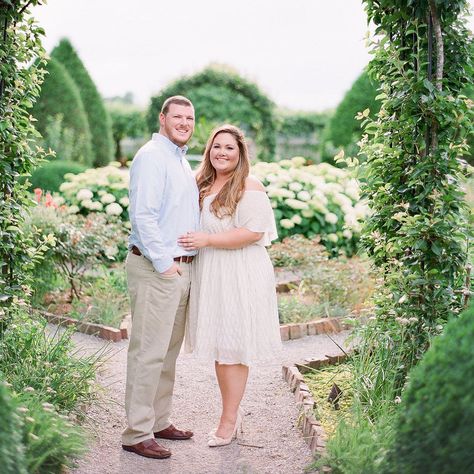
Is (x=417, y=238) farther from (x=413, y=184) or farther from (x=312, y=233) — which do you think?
(x=312, y=233)

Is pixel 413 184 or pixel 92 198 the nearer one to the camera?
pixel 413 184

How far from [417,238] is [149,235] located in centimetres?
156

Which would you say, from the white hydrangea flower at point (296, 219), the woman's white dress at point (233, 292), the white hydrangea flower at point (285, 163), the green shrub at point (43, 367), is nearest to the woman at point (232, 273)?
the woman's white dress at point (233, 292)

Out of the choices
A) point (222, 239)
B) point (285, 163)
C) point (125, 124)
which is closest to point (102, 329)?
point (222, 239)

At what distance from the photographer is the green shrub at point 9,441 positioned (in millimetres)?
2969

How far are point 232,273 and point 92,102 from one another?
14.2 m

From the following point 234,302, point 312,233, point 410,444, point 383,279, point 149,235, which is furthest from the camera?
point 312,233

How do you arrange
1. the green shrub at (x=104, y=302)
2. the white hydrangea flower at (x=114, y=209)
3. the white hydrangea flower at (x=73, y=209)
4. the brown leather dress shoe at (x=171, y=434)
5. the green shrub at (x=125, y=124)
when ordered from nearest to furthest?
the brown leather dress shoe at (x=171, y=434) → the green shrub at (x=104, y=302) → the white hydrangea flower at (x=73, y=209) → the white hydrangea flower at (x=114, y=209) → the green shrub at (x=125, y=124)

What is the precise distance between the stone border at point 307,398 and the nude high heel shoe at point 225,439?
0.38 meters

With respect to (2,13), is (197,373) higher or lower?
lower

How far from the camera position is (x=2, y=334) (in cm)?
469

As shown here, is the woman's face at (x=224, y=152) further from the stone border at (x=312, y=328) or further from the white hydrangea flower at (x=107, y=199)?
the white hydrangea flower at (x=107, y=199)

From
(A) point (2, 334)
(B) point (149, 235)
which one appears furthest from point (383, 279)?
(A) point (2, 334)

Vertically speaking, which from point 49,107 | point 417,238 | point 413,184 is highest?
point 49,107
